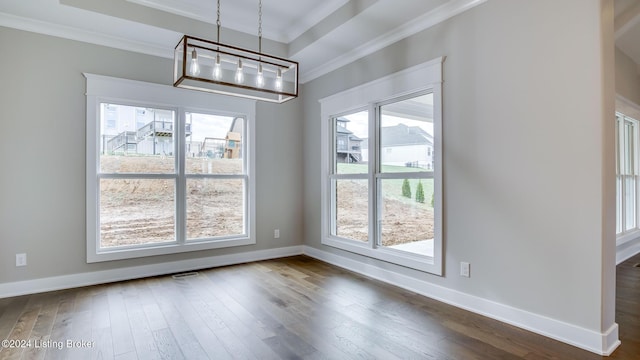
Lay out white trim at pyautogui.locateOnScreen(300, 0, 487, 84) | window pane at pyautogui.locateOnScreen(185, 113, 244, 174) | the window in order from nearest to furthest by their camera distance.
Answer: white trim at pyautogui.locateOnScreen(300, 0, 487, 84), window pane at pyautogui.locateOnScreen(185, 113, 244, 174), the window

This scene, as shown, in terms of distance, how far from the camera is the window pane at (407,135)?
3322 mm

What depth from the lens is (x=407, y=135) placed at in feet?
11.7

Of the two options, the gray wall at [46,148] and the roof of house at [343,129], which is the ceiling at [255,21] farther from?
the roof of house at [343,129]

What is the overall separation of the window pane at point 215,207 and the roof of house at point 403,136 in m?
2.11

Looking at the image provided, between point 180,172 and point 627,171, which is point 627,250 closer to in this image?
point 627,171

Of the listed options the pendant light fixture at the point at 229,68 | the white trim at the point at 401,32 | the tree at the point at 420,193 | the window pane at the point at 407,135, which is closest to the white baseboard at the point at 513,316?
the tree at the point at 420,193

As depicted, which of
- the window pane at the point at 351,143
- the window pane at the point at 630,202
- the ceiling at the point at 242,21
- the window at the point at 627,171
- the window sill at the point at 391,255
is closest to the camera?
the ceiling at the point at 242,21

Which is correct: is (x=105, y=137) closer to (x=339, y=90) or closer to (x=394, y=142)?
(x=339, y=90)

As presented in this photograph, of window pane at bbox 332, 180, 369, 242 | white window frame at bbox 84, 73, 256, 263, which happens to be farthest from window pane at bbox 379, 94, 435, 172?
white window frame at bbox 84, 73, 256, 263

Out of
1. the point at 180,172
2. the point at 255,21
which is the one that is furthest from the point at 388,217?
the point at 255,21

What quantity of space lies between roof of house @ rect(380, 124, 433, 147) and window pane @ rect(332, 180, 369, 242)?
0.63 m

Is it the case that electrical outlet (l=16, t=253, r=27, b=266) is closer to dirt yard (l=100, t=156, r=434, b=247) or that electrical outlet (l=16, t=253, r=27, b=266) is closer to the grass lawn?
dirt yard (l=100, t=156, r=434, b=247)

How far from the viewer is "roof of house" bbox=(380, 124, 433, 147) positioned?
3378 mm

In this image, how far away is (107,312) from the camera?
9.21 feet
